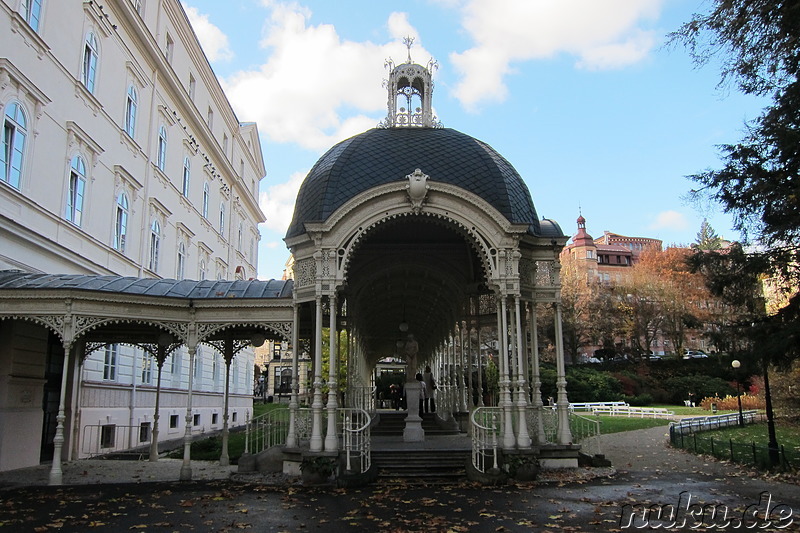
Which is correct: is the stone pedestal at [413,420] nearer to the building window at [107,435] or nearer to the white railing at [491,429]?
the white railing at [491,429]

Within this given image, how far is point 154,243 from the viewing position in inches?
1049

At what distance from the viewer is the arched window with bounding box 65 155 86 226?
1903 centimetres

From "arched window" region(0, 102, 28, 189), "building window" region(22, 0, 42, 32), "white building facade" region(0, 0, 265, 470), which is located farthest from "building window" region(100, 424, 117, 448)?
"building window" region(22, 0, 42, 32)

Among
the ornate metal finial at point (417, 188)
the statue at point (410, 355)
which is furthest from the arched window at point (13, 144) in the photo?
the statue at point (410, 355)

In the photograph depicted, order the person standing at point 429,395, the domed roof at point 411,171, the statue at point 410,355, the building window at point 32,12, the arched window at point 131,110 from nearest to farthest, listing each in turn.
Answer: the domed roof at point 411,171 < the building window at point 32,12 < the statue at point 410,355 < the person standing at point 429,395 < the arched window at point 131,110

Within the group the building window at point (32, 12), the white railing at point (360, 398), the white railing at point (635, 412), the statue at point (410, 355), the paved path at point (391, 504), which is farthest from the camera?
the white railing at point (635, 412)

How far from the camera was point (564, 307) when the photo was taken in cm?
5812

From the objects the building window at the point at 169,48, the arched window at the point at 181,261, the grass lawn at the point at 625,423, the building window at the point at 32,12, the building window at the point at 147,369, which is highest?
the building window at the point at 169,48

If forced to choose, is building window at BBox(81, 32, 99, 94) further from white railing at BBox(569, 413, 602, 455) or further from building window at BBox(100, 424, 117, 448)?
white railing at BBox(569, 413, 602, 455)

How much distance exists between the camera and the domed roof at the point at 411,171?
49.4ft

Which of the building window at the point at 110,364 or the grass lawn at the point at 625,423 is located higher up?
the building window at the point at 110,364

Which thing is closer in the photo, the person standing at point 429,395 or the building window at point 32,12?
the building window at point 32,12

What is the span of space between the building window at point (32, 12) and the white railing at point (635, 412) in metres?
29.9

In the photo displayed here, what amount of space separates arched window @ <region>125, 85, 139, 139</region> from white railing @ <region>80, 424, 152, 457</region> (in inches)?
416
